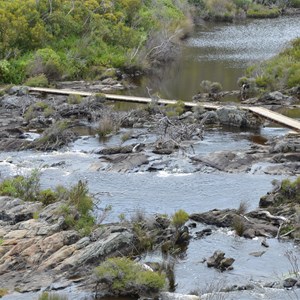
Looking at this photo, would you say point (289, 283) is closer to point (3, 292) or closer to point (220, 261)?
point (220, 261)

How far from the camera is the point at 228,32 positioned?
72.6 meters

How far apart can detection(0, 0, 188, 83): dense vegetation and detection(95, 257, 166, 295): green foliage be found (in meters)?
34.6

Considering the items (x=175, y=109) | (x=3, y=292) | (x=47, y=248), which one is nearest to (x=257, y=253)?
(x=47, y=248)

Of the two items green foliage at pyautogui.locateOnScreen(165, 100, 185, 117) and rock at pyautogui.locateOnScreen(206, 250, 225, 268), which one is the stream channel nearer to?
rock at pyautogui.locateOnScreen(206, 250, 225, 268)

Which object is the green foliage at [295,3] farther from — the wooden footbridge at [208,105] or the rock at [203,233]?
the rock at [203,233]

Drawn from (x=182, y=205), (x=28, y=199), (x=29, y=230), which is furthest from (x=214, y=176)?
(x=29, y=230)

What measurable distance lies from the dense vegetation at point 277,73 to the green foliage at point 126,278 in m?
28.7

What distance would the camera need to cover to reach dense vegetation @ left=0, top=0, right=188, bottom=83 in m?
49.2

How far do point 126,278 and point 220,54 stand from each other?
44.0 meters

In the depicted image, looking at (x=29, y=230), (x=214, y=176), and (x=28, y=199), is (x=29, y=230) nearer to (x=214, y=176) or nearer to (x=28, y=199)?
(x=28, y=199)

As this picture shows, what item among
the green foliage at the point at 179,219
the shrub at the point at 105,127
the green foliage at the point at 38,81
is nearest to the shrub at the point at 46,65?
the green foliage at the point at 38,81

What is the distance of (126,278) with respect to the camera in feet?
51.2

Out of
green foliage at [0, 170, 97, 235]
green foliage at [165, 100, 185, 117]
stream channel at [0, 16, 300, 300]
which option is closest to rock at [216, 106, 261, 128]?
stream channel at [0, 16, 300, 300]

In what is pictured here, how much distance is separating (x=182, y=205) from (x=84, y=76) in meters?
30.1
